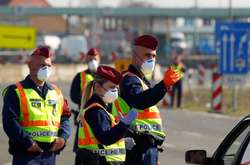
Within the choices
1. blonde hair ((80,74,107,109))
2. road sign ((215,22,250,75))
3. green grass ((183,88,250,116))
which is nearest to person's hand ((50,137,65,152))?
blonde hair ((80,74,107,109))

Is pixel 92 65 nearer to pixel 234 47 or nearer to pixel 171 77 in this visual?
pixel 171 77

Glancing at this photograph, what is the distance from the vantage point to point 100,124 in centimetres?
736

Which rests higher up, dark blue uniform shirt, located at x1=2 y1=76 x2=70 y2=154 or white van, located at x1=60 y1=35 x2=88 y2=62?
dark blue uniform shirt, located at x1=2 y1=76 x2=70 y2=154

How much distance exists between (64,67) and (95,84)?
41420 millimetres

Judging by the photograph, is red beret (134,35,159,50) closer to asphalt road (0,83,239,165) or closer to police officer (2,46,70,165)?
police officer (2,46,70,165)

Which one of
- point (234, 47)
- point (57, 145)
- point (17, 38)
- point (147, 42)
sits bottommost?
point (17, 38)

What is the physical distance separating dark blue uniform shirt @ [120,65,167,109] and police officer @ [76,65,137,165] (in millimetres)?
295

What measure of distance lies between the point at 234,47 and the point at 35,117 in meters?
18.3

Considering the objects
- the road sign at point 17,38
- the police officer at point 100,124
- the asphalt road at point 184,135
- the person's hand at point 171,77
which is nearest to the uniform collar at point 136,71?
the person's hand at point 171,77

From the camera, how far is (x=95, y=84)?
757 centimetres

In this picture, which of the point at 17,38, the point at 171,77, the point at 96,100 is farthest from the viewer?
the point at 17,38

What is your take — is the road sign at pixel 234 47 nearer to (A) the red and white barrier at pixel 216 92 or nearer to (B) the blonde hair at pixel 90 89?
(A) the red and white barrier at pixel 216 92

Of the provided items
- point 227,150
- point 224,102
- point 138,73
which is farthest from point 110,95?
point 224,102

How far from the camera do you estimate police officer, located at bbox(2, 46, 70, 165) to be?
25.5 feet
